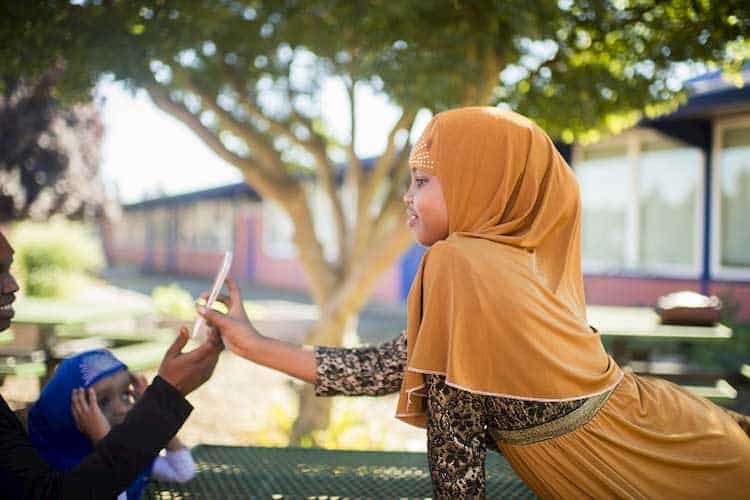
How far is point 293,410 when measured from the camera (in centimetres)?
549

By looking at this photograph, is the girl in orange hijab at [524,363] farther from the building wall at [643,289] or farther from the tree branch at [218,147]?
the building wall at [643,289]

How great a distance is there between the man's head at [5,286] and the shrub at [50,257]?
10881mm

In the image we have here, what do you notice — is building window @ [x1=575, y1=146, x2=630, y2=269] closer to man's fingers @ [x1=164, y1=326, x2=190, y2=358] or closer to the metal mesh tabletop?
the metal mesh tabletop

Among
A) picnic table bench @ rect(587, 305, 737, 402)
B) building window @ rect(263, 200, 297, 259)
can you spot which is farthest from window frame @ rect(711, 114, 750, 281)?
building window @ rect(263, 200, 297, 259)

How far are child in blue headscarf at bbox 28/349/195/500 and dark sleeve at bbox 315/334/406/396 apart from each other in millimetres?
587

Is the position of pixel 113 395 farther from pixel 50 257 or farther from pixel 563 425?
pixel 50 257

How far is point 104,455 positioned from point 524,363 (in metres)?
0.95

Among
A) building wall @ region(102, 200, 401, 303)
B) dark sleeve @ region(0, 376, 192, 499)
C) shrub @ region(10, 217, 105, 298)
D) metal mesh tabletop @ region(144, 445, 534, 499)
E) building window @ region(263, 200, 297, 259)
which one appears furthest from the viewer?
building window @ region(263, 200, 297, 259)

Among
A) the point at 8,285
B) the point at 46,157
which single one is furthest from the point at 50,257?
the point at 8,285

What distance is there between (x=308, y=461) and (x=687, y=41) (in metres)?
2.91

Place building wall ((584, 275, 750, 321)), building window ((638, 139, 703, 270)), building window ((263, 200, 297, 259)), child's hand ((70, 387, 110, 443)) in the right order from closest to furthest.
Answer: child's hand ((70, 387, 110, 443)) < building wall ((584, 275, 750, 321)) < building window ((638, 139, 703, 270)) < building window ((263, 200, 297, 259))

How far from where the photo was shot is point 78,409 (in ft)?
6.44

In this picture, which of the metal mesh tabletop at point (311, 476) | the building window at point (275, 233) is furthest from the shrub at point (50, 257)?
the metal mesh tabletop at point (311, 476)

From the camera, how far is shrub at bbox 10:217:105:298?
39.1 ft
